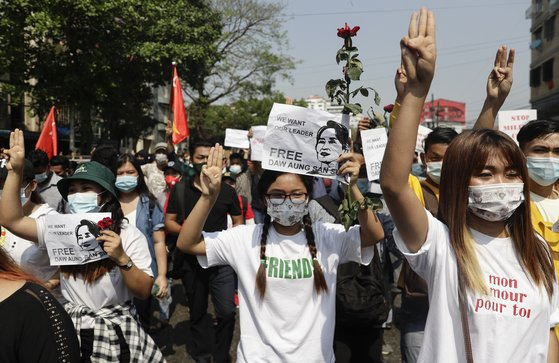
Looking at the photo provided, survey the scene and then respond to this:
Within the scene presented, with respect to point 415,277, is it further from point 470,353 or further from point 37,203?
point 37,203

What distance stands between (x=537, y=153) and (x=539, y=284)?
3.69ft

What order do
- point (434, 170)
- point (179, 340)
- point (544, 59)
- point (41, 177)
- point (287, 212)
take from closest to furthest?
point (287, 212) → point (434, 170) → point (179, 340) → point (41, 177) → point (544, 59)

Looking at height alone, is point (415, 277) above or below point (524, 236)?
below

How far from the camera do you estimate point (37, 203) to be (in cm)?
332

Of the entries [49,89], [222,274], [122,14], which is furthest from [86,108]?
[222,274]

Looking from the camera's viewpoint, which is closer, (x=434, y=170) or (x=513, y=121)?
(x=434, y=170)

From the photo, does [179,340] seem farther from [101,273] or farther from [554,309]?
[554,309]

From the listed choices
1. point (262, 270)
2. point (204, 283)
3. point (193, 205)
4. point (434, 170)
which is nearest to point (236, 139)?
point (193, 205)

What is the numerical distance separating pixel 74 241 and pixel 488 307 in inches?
75.2

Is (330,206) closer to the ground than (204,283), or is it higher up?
higher up

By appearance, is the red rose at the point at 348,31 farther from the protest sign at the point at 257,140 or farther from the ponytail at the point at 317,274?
the protest sign at the point at 257,140

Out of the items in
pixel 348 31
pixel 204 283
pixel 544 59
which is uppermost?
pixel 544 59

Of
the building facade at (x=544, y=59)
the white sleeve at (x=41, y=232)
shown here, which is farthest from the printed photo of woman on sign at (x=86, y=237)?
the building facade at (x=544, y=59)

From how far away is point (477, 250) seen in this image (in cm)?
181
